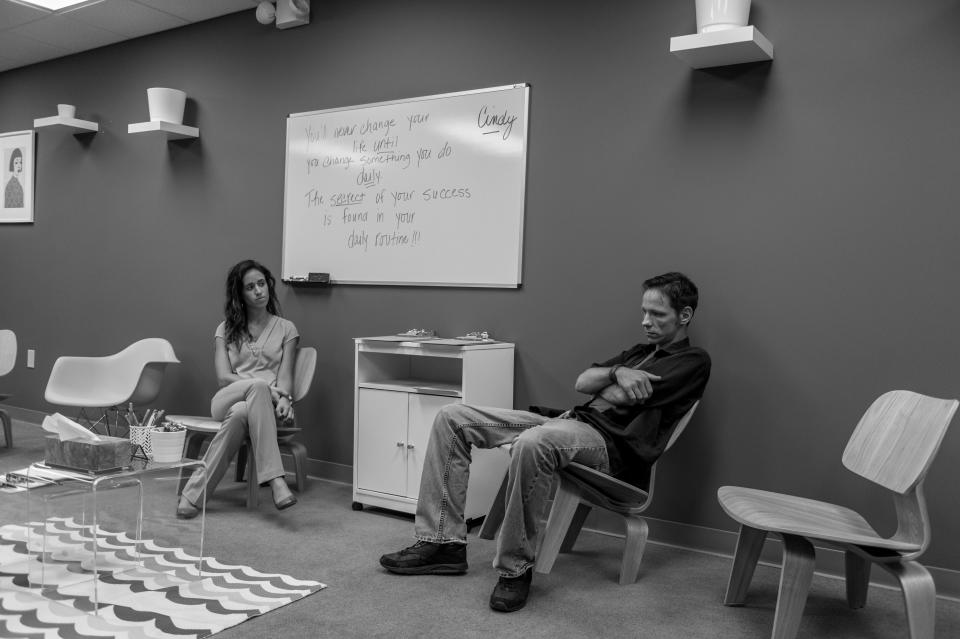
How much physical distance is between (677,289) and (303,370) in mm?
1866

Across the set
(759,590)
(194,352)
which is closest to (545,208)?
(759,590)

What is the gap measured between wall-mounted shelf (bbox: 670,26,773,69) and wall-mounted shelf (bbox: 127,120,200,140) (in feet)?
9.34

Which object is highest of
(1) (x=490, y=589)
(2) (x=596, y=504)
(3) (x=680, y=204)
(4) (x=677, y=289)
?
(3) (x=680, y=204)

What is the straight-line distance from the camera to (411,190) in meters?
3.78

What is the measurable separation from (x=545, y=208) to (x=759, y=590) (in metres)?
1.68

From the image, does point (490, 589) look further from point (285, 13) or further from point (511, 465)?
point (285, 13)

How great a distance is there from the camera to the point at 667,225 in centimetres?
311

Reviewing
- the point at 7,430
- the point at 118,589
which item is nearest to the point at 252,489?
the point at 118,589

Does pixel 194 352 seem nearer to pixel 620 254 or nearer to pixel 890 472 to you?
pixel 620 254

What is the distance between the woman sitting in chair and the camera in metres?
3.23

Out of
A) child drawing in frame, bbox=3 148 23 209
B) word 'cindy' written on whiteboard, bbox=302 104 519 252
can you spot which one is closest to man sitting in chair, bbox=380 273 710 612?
word 'cindy' written on whiteboard, bbox=302 104 519 252

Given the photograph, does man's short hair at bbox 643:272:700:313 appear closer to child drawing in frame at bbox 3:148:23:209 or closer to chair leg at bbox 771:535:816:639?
chair leg at bbox 771:535:816:639

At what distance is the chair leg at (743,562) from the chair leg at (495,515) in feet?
2.55

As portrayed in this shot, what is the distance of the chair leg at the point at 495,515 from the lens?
2.79 meters
